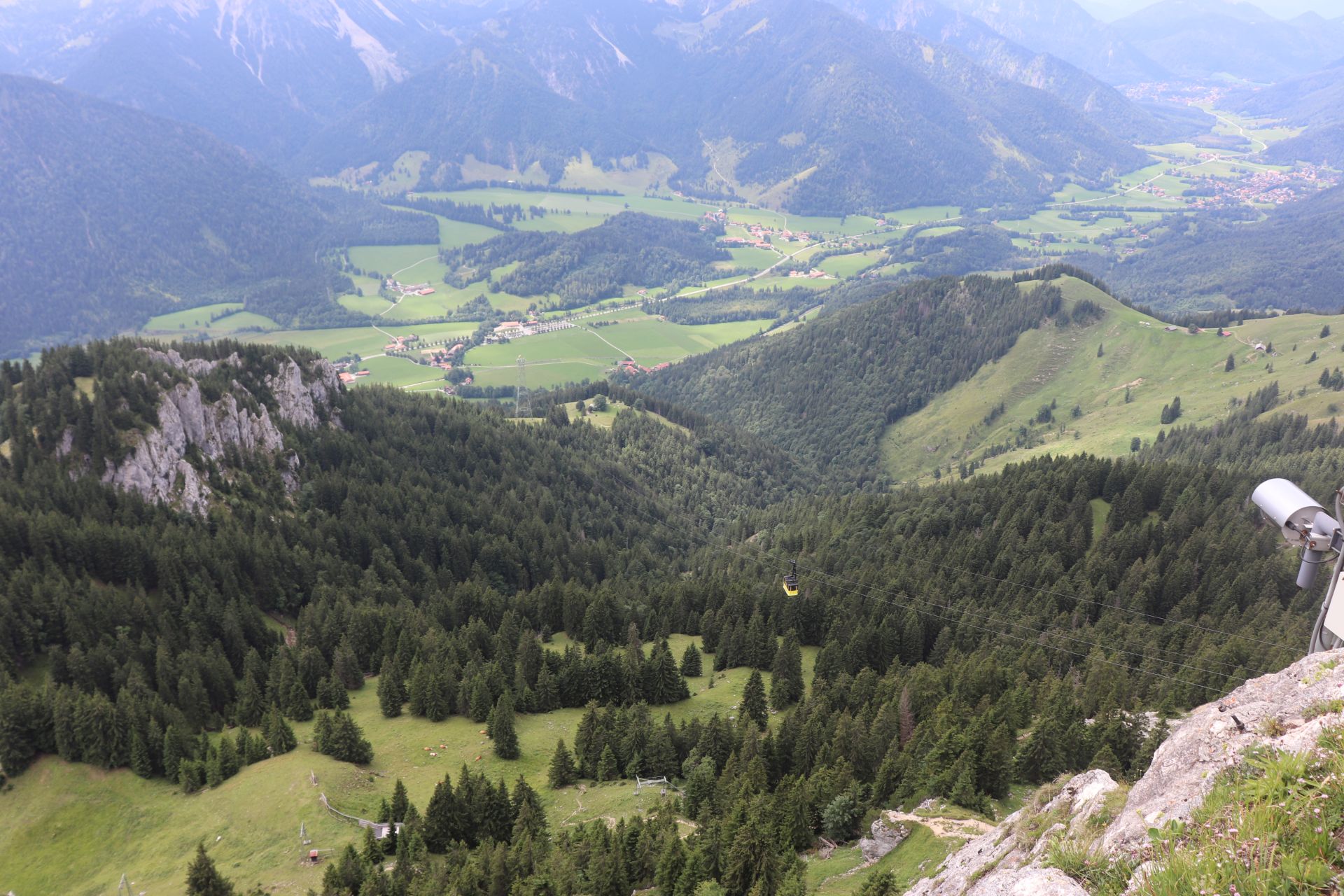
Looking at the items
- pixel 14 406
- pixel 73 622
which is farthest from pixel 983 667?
pixel 14 406

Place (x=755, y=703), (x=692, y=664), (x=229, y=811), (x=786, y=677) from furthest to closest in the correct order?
(x=692, y=664) < (x=786, y=677) < (x=755, y=703) < (x=229, y=811)

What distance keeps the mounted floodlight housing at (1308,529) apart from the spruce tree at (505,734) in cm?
8317

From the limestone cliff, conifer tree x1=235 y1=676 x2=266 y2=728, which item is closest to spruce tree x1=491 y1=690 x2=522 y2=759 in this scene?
conifer tree x1=235 y1=676 x2=266 y2=728

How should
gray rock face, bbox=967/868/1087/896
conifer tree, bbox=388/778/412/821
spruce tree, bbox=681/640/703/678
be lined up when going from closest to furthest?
1. gray rock face, bbox=967/868/1087/896
2. conifer tree, bbox=388/778/412/821
3. spruce tree, bbox=681/640/703/678

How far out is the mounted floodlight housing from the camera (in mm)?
27859

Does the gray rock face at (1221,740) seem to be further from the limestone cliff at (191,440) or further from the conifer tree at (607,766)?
the limestone cliff at (191,440)

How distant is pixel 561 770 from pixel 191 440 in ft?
425

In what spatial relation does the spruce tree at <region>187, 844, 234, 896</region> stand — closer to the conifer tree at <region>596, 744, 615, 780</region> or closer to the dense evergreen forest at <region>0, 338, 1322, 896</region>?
the dense evergreen forest at <region>0, 338, 1322, 896</region>

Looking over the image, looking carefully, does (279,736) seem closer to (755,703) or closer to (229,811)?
(229,811)

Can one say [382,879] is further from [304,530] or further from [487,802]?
[304,530]

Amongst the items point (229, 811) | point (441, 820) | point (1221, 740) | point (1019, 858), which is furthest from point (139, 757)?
point (1221, 740)

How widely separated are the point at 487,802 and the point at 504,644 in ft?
160

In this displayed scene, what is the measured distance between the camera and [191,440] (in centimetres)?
17075

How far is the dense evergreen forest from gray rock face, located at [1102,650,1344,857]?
27855mm
